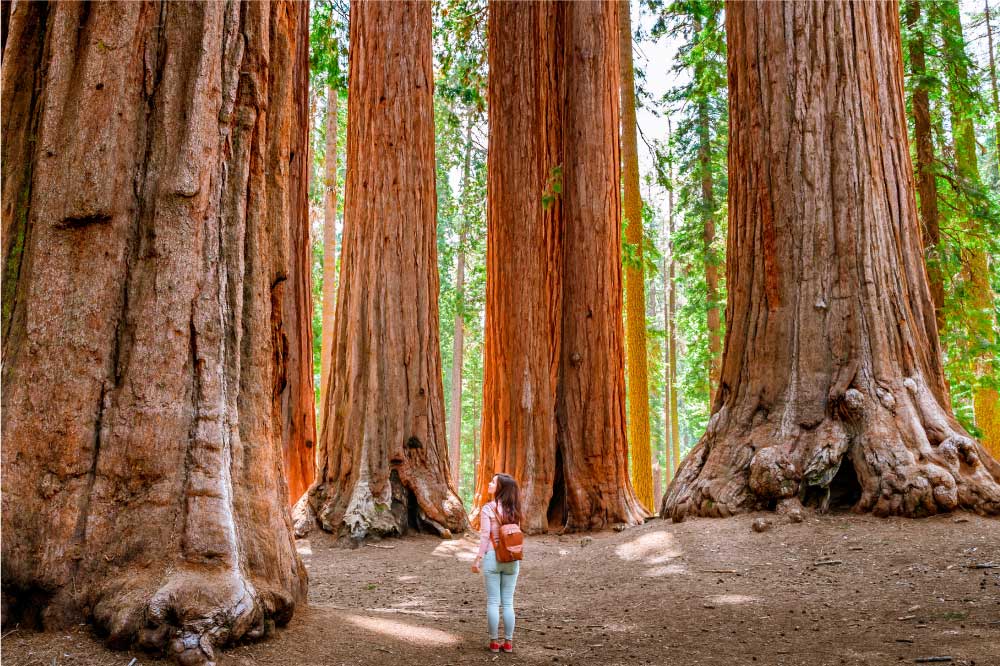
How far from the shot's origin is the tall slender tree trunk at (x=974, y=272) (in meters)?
11.4

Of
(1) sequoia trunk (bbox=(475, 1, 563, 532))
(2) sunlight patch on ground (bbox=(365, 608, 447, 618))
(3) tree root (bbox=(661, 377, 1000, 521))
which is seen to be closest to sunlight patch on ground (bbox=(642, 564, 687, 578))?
(3) tree root (bbox=(661, 377, 1000, 521))

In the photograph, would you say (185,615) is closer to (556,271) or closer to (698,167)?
(556,271)

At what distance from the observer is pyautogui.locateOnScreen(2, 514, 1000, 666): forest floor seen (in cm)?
391

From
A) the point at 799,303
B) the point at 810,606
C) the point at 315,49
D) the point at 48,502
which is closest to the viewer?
the point at 48,502

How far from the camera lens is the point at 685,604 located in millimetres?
5527

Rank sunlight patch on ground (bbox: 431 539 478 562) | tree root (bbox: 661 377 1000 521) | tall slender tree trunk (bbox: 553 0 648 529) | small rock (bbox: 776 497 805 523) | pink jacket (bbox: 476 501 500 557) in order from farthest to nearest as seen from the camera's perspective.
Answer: tall slender tree trunk (bbox: 553 0 648 529) → sunlight patch on ground (bbox: 431 539 478 562) → small rock (bbox: 776 497 805 523) → tree root (bbox: 661 377 1000 521) → pink jacket (bbox: 476 501 500 557)

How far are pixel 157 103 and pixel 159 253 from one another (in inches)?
31.0

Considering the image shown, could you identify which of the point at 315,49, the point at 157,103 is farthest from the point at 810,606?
the point at 315,49

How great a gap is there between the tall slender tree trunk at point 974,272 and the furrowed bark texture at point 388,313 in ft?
25.1

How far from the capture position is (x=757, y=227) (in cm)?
807

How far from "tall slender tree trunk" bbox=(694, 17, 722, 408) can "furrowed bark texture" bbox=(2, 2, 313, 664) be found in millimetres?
14933

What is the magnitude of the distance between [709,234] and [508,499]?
49.5 feet

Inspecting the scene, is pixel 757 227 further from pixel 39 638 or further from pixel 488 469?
pixel 39 638

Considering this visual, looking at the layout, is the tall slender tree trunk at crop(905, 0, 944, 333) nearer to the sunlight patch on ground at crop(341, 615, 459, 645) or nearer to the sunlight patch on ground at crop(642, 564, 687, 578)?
the sunlight patch on ground at crop(642, 564, 687, 578)
